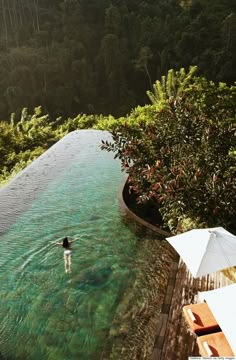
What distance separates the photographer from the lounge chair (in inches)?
201

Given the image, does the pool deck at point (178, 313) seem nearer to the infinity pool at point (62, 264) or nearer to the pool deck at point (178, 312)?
the pool deck at point (178, 312)

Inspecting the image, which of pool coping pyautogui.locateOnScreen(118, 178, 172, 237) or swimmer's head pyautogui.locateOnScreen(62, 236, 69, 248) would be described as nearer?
swimmer's head pyautogui.locateOnScreen(62, 236, 69, 248)

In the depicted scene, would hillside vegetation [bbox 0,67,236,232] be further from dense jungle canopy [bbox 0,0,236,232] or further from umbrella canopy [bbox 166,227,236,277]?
dense jungle canopy [bbox 0,0,236,232]

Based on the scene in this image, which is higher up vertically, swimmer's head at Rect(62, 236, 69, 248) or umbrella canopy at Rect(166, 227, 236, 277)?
umbrella canopy at Rect(166, 227, 236, 277)

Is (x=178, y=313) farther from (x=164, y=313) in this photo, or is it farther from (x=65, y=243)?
(x=65, y=243)

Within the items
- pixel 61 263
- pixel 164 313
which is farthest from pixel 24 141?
pixel 164 313

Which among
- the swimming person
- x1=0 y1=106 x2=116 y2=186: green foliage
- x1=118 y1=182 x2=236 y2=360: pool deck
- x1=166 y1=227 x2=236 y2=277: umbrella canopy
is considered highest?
x1=166 y1=227 x2=236 y2=277: umbrella canopy

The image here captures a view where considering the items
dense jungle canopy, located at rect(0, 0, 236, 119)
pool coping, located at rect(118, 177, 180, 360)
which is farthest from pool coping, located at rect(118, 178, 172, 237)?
dense jungle canopy, located at rect(0, 0, 236, 119)

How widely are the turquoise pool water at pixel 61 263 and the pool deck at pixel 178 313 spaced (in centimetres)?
86

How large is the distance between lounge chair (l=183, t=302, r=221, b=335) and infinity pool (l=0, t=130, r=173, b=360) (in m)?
1.25

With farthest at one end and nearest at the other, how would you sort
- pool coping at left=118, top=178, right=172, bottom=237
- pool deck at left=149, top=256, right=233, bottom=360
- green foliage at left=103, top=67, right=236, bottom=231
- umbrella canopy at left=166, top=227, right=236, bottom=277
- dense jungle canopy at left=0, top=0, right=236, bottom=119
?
dense jungle canopy at left=0, top=0, right=236, bottom=119, pool coping at left=118, top=178, right=172, bottom=237, green foliage at left=103, top=67, right=236, bottom=231, umbrella canopy at left=166, top=227, right=236, bottom=277, pool deck at left=149, top=256, right=233, bottom=360

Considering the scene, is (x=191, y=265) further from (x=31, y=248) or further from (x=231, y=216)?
(x=31, y=248)

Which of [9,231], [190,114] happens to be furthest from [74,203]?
[190,114]

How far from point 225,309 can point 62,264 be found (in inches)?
145
